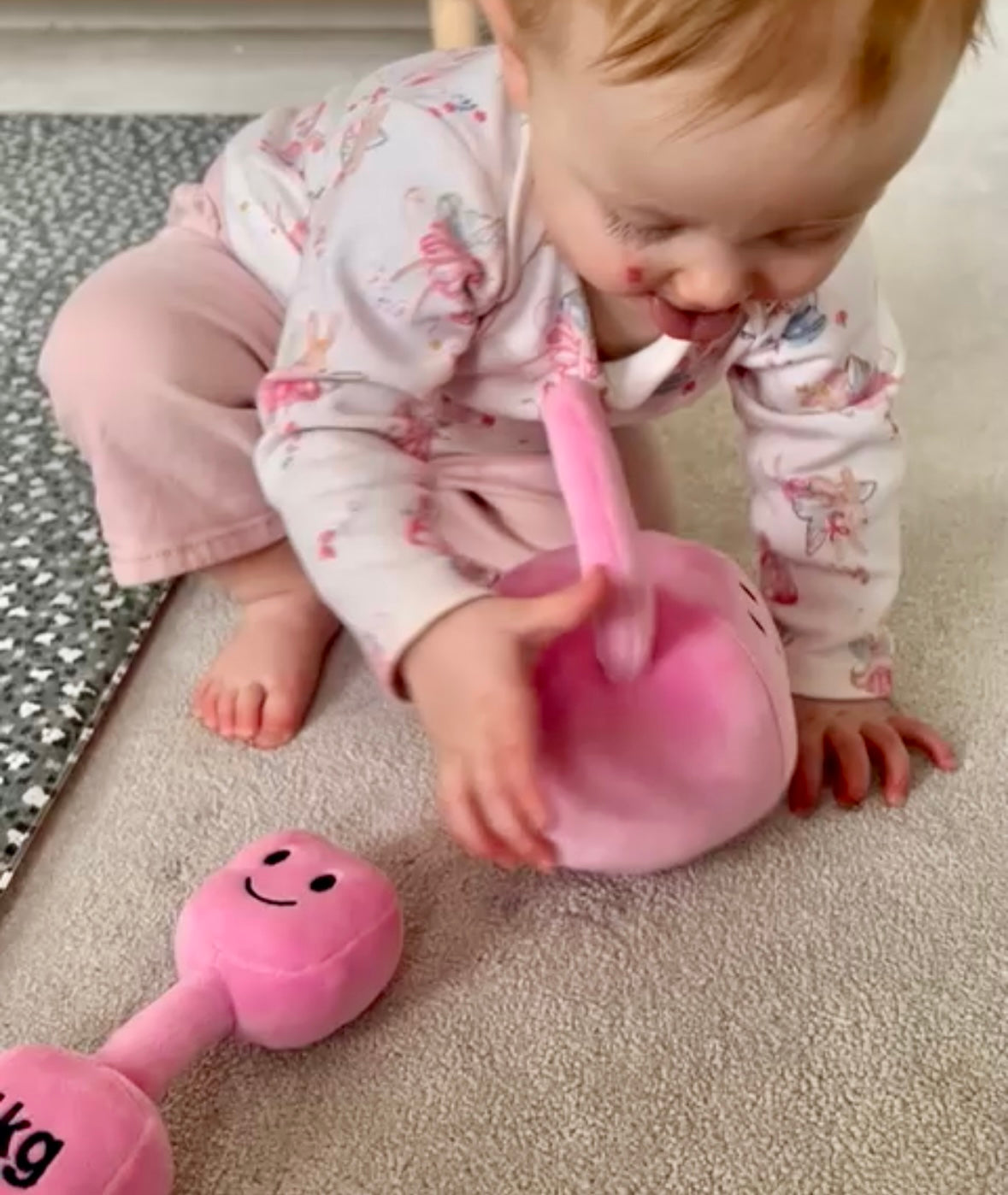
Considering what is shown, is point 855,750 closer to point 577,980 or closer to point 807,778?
point 807,778

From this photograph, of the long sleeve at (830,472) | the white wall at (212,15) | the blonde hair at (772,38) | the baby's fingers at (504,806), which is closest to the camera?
the blonde hair at (772,38)

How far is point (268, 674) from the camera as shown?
86cm

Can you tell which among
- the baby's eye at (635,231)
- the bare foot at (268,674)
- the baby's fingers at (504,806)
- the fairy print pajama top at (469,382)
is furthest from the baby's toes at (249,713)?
the baby's eye at (635,231)

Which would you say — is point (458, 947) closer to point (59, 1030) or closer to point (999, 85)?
point (59, 1030)

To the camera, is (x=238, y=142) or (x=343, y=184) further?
(x=238, y=142)

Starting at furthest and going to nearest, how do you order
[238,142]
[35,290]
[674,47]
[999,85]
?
[999,85] → [35,290] → [238,142] → [674,47]

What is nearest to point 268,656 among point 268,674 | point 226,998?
point 268,674

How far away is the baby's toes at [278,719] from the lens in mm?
843

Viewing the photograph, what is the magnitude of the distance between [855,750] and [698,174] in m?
0.33

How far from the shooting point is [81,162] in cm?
138

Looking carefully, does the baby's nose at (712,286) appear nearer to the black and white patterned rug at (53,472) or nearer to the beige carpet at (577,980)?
the beige carpet at (577,980)

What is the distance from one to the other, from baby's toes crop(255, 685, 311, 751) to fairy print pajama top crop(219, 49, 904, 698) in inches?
4.7

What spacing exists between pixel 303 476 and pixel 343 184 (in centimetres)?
14

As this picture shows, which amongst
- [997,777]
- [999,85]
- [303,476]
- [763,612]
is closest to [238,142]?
[303,476]
